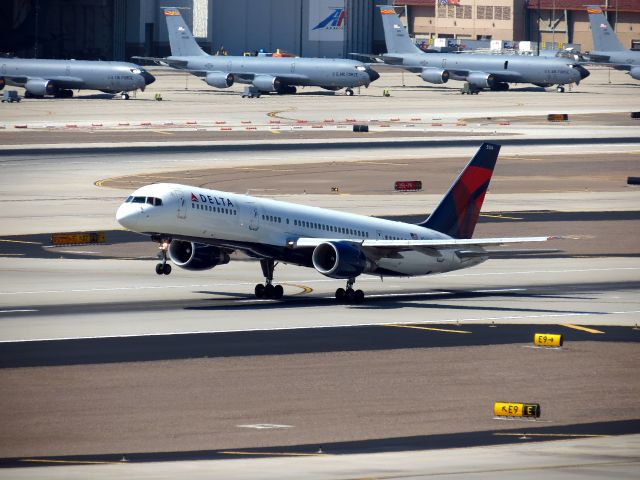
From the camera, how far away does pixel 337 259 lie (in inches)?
2205

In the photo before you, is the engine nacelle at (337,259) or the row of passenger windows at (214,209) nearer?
the row of passenger windows at (214,209)

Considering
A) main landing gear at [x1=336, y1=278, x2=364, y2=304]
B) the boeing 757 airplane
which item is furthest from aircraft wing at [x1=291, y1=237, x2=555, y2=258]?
main landing gear at [x1=336, y1=278, x2=364, y2=304]

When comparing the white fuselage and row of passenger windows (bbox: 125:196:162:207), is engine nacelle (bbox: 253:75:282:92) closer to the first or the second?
the white fuselage

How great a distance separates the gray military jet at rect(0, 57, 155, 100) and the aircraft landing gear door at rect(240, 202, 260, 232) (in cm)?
12694

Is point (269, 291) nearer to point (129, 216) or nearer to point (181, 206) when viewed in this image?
point (181, 206)

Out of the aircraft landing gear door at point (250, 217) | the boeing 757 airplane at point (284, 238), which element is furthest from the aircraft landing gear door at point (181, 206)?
the aircraft landing gear door at point (250, 217)

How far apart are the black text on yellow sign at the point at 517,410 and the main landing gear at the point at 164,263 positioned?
1884 centimetres

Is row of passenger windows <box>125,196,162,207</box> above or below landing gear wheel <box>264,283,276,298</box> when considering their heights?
above

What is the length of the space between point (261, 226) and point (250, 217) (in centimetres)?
61

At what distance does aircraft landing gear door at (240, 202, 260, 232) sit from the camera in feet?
185

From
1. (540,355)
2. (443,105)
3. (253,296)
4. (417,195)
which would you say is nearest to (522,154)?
(417,195)

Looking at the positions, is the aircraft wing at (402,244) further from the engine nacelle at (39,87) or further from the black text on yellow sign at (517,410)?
the engine nacelle at (39,87)

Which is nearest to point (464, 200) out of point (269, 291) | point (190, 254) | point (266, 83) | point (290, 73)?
point (269, 291)

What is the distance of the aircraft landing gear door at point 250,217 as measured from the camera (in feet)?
185
